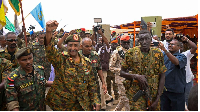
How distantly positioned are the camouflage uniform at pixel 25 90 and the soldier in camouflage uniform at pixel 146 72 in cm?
150

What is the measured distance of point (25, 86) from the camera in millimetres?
2555

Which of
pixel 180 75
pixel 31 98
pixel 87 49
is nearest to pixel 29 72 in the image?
pixel 31 98

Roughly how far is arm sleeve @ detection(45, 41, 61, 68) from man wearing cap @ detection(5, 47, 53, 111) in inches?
9.7

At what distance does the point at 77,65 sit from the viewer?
123 inches

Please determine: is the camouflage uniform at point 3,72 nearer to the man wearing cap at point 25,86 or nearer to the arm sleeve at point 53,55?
the man wearing cap at point 25,86

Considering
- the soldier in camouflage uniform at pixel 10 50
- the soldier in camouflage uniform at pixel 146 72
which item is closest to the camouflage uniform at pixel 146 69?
the soldier in camouflage uniform at pixel 146 72

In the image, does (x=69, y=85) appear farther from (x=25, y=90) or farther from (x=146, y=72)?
(x=146, y=72)

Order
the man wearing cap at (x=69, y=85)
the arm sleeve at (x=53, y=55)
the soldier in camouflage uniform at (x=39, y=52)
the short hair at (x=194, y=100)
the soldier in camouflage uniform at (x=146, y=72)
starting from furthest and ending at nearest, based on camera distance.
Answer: the soldier in camouflage uniform at (x=39, y=52) < the soldier in camouflage uniform at (x=146, y=72) < the man wearing cap at (x=69, y=85) < the arm sleeve at (x=53, y=55) < the short hair at (x=194, y=100)

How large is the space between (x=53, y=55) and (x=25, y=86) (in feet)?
2.02

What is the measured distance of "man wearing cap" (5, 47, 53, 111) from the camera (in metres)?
2.43

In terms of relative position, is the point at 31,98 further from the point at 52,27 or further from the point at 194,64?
the point at 194,64

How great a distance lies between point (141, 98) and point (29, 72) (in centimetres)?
194

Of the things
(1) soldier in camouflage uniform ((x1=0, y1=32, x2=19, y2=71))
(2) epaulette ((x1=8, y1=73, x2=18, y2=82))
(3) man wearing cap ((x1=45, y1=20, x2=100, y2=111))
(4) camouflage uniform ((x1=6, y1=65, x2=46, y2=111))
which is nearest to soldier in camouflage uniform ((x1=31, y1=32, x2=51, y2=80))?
(1) soldier in camouflage uniform ((x1=0, y1=32, x2=19, y2=71))

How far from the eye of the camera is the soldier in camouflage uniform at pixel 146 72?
10.9 feet
